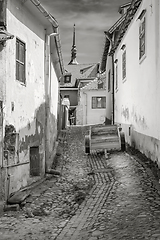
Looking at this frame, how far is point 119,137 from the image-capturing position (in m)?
12.2

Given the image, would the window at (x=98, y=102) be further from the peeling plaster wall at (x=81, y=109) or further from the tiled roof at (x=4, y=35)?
the tiled roof at (x=4, y=35)

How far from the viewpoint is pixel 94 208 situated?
6551 mm

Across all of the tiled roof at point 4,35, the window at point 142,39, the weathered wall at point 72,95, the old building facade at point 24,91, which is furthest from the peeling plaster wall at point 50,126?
the weathered wall at point 72,95

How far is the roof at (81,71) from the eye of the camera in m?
47.4

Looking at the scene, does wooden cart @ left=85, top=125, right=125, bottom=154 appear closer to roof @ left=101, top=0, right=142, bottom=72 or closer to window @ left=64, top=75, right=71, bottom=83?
roof @ left=101, top=0, right=142, bottom=72

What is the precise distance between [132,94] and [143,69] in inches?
94.1

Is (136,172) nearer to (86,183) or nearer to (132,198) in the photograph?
(86,183)

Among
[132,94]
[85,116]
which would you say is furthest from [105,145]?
[85,116]

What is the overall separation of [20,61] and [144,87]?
399 cm

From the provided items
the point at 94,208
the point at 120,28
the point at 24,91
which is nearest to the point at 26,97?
the point at 24,91

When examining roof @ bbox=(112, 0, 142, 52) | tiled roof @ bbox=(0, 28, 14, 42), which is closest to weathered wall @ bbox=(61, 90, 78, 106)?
roof @ bbox=(112, 0, 142, 52)

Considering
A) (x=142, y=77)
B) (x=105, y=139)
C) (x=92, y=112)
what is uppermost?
(x=142, y=77)

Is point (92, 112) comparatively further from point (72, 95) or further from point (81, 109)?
point (72, 95)

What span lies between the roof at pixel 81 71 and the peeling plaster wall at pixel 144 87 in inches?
1315
